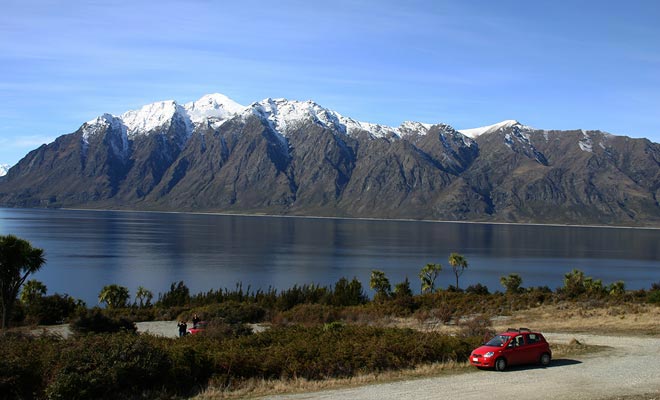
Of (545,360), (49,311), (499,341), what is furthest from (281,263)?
(499,341)

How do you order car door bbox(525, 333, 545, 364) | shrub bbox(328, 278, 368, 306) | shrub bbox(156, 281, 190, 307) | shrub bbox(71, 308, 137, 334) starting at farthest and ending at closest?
shrub bbox(156, 281, 190, 307) < shrub bbox(328, 278, 368, 306) < shrub bbox(71, 308, 137, 334) < car door bbox(525, 333, 545, 364)

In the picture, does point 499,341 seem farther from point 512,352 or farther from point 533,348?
point 533,348

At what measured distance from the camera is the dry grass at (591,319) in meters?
33.1

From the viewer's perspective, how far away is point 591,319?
122 ft

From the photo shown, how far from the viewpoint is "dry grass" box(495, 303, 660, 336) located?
3312 centimetres

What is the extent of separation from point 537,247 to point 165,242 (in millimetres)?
111585

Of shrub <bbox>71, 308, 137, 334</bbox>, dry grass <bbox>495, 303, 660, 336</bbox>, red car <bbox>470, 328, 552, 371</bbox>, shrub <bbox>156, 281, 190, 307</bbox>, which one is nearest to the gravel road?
red car <bbox>470, 328, 552, 371</bbox>

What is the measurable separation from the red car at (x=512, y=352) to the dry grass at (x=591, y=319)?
1173 centimetres

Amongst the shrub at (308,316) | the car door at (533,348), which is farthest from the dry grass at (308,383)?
the shrub at (308,316)

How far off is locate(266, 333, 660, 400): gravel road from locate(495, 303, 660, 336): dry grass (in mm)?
9895

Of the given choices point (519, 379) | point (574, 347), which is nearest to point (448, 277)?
point (574, 347)

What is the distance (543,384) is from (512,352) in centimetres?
260

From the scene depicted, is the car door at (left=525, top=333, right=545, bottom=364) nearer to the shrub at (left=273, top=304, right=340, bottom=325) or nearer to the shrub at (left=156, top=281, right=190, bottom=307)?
the shrub at (left=273, top=304, right=340, bottom=325)

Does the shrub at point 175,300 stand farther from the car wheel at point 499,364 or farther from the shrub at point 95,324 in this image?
the car wheel at point 499,364
